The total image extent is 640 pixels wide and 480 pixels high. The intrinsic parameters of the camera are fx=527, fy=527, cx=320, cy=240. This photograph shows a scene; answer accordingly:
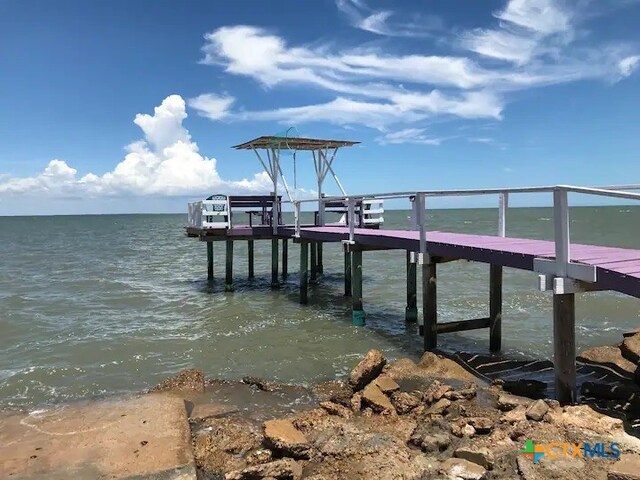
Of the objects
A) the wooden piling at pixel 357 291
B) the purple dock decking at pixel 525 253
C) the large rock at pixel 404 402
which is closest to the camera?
the purple dock decking at pixel 525 253

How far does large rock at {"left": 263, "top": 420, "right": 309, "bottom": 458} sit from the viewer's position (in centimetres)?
593

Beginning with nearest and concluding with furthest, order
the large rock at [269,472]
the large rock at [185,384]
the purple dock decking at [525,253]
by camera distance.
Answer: the large rock at [269,472] < the purple dock decking at [525,253] < the large rock at [185,384]

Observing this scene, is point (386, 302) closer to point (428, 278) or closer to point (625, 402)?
point (428, 278)

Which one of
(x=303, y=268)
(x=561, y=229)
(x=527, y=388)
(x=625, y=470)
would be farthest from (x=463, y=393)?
(x=303, y=268)

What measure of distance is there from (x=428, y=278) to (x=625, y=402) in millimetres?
4271

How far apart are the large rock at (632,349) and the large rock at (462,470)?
5.47m

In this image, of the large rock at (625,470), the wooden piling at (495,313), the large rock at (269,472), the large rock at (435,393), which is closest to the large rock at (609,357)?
the wooden piling at (495,313)

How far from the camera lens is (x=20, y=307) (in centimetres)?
1867

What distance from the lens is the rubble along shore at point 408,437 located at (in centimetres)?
525

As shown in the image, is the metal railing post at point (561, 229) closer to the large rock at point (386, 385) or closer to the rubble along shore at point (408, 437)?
the rubble along shore at point (408, 437)

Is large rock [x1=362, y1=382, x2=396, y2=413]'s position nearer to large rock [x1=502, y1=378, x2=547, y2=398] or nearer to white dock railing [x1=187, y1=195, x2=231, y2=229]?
large rock [x1=502, y1=378, x2=547, y2=398]

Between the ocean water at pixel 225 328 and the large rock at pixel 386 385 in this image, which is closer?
the large rock at pixel 386 385

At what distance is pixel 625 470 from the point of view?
14.6 ft

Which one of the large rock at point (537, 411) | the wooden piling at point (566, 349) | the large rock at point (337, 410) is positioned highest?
the wooden piling at point (566, 349)
